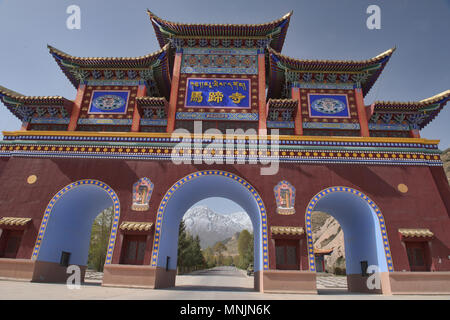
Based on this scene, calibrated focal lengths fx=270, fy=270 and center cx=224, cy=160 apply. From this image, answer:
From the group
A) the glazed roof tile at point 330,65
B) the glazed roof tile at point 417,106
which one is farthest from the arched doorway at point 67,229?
the glazed roof tile at point 417,106

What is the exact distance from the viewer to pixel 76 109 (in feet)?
50.5

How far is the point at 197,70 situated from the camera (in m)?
16.4

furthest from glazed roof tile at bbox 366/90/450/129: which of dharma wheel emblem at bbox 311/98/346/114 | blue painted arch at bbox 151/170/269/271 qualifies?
blue painted arch at bbox 151/170/269/271

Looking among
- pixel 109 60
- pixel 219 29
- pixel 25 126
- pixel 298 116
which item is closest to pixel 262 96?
pixel 298 116

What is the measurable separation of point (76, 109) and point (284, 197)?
12489 mm

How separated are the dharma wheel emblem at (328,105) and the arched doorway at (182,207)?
6.24 metres

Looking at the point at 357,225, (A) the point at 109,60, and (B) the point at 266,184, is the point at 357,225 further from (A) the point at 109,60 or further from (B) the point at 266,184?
(A) the point at 109,60

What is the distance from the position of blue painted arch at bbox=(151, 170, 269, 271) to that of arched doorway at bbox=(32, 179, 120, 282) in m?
2.18

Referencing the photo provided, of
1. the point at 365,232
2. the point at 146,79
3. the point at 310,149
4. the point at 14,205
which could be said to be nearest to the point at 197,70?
the point at 146,79

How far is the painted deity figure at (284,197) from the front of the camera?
42.3 feet

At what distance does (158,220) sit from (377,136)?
12.5m

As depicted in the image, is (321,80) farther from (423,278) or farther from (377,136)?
(423,278)

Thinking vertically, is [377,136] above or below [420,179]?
above
